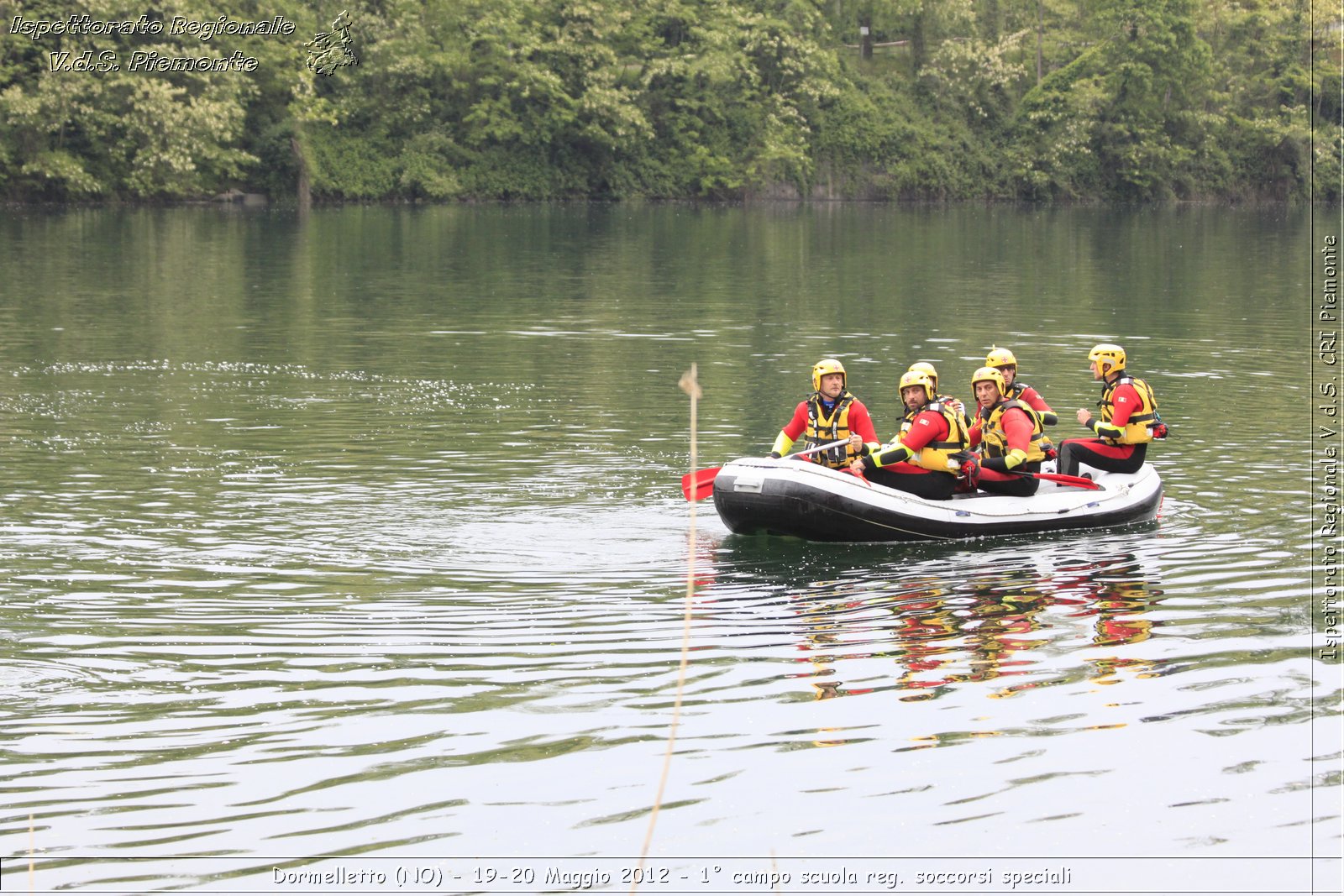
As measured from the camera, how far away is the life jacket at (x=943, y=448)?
1509cm

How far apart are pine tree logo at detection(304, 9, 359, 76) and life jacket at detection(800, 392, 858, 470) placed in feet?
173

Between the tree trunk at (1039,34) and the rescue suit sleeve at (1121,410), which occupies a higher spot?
the tree trunk at (1039,34)

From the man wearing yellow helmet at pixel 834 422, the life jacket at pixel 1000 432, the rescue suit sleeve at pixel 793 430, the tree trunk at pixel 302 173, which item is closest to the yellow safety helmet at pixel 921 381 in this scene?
the man wearing yellow helmet at pixel 834 422

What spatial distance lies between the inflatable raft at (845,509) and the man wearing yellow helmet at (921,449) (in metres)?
0.29

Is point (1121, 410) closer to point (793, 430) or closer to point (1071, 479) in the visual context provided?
point (1071, 479)

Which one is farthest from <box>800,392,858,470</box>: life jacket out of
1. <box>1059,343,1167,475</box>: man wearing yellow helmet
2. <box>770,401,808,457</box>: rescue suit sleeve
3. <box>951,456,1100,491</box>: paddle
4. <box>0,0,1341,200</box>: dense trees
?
<box>0,0,1341,200</box>: dense trees

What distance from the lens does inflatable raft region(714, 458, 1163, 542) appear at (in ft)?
47.3

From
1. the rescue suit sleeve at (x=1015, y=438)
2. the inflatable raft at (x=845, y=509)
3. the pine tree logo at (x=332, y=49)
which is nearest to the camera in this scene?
the inflatable raft at (x=845, y=509)

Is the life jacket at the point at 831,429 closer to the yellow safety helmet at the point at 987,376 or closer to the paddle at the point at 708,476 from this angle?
the paddle at the point at 708,476

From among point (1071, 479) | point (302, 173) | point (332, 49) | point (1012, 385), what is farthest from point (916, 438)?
point (302, 173)

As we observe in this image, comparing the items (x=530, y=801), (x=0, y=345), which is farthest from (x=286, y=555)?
(x=0, y=345)

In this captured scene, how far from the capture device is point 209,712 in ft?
31.7

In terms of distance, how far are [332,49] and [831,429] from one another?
5420 cm

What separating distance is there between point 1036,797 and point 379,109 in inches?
2566
